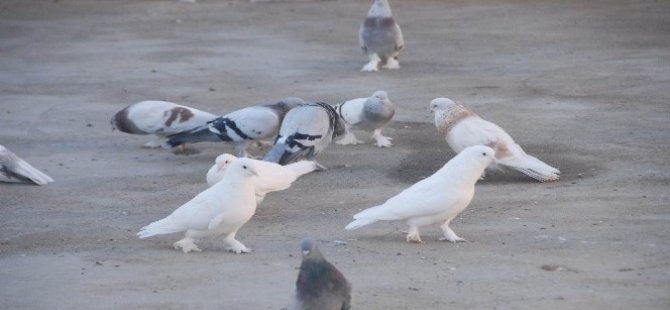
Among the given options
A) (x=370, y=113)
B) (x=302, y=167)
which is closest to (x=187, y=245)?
(x=302, y=167)

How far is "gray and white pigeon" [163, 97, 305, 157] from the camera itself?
32.8 ft

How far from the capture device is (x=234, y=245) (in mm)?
7242

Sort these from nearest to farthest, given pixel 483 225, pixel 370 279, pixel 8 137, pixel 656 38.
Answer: pixel 370 279, pixel 483 225, pixel 8 137, pixel 656 38

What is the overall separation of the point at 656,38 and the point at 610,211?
7929 mm

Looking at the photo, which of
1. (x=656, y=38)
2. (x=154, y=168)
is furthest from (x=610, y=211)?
(x=656, y=38)

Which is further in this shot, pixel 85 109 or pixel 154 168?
pixel 85 109

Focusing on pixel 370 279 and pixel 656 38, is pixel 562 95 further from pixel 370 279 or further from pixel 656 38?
pixel 370 279

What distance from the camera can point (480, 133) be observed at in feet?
29.8

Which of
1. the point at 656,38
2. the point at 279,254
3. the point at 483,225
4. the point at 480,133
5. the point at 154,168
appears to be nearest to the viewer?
the point at 279,254

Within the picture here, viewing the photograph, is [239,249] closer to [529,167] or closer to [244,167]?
[244,167]

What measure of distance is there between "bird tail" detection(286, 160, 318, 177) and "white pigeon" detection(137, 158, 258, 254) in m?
1.25

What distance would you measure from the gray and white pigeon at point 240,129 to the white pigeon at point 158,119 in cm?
27

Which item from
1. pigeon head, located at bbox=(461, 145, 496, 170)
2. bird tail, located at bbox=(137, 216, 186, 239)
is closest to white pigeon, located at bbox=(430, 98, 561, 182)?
pigeon head, located at bbox=(461, 145, 496, 170)

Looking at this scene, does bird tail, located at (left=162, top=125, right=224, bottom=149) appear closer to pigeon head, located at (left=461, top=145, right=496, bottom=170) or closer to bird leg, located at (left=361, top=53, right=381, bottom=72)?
pigeon head, located at (left=461, top=145, right=496, bottom=170)
